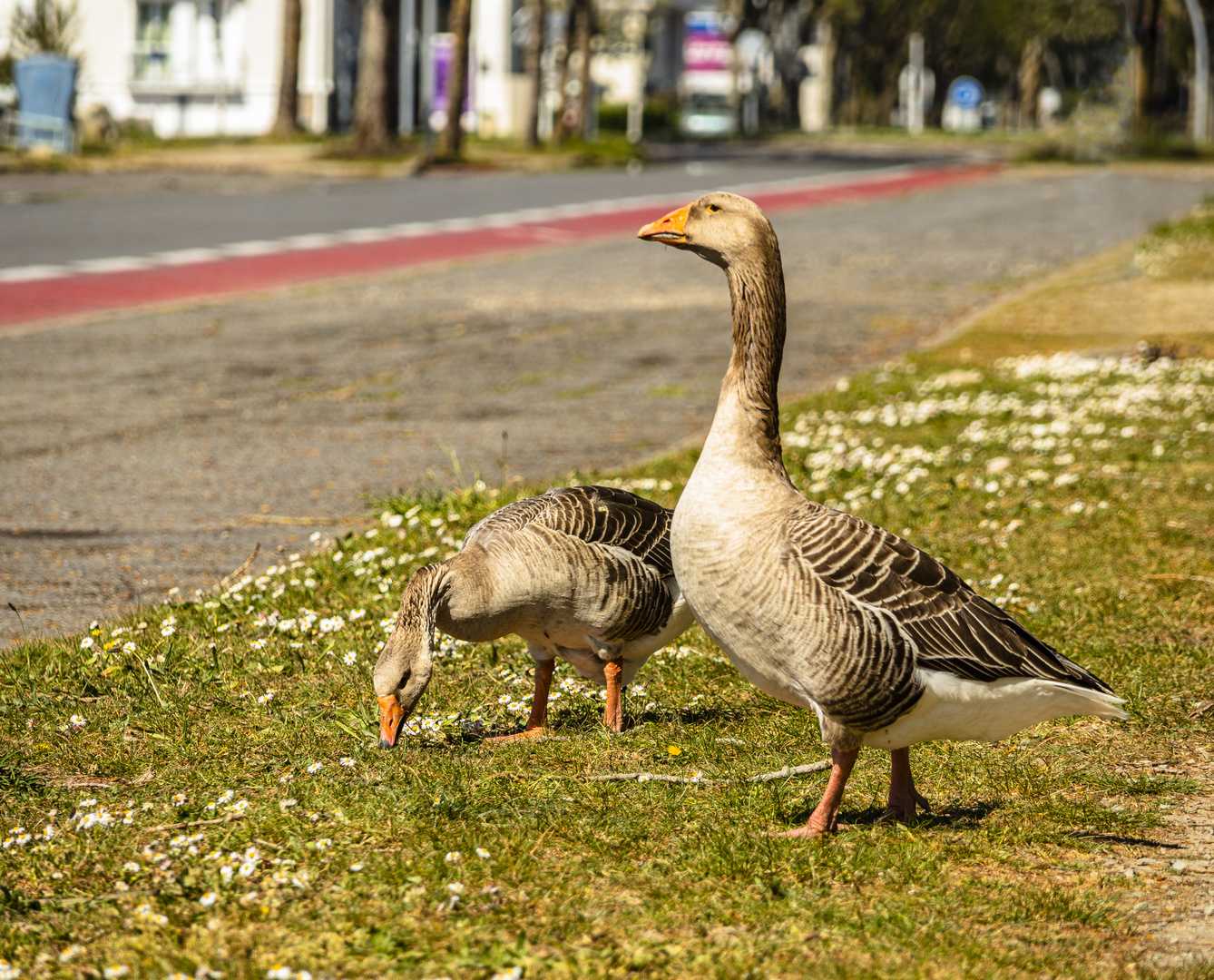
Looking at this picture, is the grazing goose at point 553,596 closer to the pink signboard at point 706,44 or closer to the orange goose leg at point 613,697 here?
the orange goose leg at point 613,697

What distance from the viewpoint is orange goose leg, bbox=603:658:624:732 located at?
15.6ft

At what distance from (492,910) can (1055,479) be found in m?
Answer: 5.86

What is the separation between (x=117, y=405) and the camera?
1088cm

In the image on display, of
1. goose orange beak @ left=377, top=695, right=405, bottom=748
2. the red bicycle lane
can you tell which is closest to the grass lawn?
goose orange beak @ left=377, top=695, right=405, bottom=748

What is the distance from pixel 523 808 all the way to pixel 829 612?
1116mm

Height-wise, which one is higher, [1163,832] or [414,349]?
[414,349]

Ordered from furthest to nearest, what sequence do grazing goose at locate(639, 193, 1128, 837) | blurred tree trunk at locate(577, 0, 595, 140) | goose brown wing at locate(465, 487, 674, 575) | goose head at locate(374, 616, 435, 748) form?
blurred tree trunk at locate(577, 0, 595, 140)
goose brown wing at locate(465, 487, 674, 575)
goose head at locate(374, 616, 435, 748)
grazing goose at locate(639, 193, 1128, 837)

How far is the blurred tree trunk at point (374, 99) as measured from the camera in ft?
139

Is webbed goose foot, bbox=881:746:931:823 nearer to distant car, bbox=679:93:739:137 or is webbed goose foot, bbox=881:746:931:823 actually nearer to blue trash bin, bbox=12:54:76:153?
blue trash bin, bbox=12:54:76:153

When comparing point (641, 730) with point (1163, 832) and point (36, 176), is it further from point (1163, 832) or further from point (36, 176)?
point (36, 176)

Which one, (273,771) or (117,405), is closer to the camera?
(273,771)

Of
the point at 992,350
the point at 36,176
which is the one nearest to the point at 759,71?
the point at 36,176

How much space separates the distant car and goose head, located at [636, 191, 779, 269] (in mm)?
72183

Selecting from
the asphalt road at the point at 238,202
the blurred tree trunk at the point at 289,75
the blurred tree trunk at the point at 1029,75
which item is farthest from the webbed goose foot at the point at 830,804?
the blurred tree trunk at the point at 1029,75
